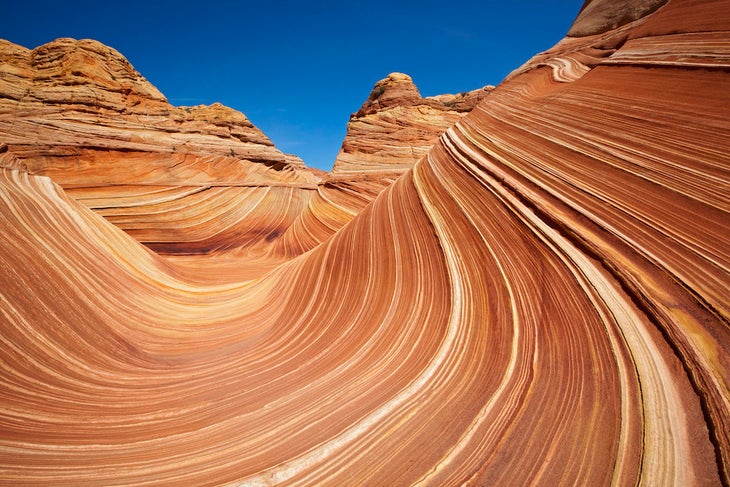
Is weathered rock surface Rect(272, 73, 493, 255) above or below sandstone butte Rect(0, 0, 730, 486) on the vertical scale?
above

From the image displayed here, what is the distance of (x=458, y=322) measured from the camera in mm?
2033

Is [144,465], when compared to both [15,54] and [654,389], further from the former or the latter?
[15,54]

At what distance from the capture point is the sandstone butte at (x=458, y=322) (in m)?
1.24

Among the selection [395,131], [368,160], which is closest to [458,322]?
[368,160]

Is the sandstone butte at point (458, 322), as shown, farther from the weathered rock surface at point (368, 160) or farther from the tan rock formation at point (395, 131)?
the tan rock formation at point (395, 131)

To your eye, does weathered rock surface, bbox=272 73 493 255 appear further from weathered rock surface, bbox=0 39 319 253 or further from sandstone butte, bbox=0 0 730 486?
sandstone butte, bbox=0 0 730 486

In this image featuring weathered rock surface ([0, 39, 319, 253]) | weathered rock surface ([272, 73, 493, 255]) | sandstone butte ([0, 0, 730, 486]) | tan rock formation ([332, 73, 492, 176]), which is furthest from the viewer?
tan rock formation ([332, 73, 492, 176])

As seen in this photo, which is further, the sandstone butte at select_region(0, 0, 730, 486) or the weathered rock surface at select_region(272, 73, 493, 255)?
the weathered rock surface at select_region(272, 73, 493, 255)

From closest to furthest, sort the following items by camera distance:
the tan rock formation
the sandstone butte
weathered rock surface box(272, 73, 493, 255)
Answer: the sandstone butte < weathered rock surface box(272, 73, 493, 255) < the tan rock formation

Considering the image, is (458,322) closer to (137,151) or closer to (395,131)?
(137,151)

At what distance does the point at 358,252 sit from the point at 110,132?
306 inches

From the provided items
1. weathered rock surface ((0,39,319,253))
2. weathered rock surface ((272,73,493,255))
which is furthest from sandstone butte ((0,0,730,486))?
weathered rock surface ((272,73,493,255))

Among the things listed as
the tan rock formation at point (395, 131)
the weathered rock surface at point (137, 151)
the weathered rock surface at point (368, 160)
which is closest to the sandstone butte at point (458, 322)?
the weathered rock surface at point (137, 151)

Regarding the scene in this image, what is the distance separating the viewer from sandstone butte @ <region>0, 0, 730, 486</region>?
124cm
